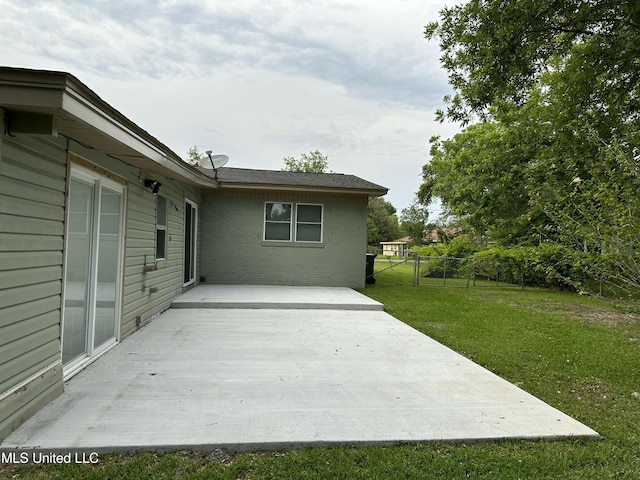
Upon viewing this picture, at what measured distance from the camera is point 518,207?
15875 mm

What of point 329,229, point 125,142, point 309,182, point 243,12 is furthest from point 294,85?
point 125,142

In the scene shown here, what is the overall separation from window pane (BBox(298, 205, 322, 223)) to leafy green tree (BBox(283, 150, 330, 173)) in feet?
89.4

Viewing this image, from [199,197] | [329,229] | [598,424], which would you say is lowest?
[598,424]

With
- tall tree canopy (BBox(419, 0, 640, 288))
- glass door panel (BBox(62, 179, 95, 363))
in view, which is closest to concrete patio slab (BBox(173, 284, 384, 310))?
glass door panel (BBox(62, 179, 95, 363))

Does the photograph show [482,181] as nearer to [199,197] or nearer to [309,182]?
[309,182]

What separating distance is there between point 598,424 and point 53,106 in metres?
4.37

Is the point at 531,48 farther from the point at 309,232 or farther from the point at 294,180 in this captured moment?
the point at 309,232

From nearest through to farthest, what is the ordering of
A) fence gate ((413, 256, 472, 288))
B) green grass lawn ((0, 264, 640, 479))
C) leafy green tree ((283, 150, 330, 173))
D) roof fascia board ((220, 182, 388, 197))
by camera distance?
green grass lawn ((0, 264, 640, 479)) → roof fascia board ((220, 182, 388, 197)) → fence gate ((413, 256, 472, 288)) → leafy green tree ((283, 150, 330, 173))

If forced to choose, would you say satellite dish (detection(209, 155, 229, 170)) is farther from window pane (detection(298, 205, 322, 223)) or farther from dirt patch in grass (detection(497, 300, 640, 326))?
dirt patch in grass (detection(497, 300, 640, 326))

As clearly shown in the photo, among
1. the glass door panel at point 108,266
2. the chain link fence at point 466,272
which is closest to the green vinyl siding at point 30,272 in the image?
the glass door panel at point 108,266

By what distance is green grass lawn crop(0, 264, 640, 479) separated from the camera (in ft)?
7.13

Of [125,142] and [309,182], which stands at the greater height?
[309,182]

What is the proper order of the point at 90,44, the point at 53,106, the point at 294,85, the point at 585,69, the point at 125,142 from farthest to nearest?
the point at 294,85, the point at 90,44, the point at 585,69, the point at 125,142, the point at 53,106
